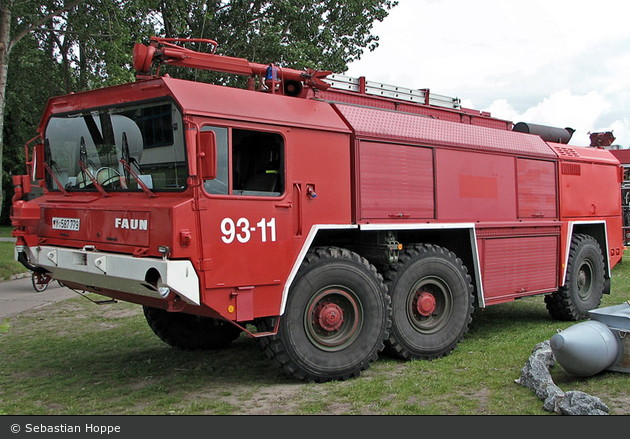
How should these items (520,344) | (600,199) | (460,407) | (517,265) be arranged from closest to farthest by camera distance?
(460,407) < (520,344) < (517,265) < (600,199)

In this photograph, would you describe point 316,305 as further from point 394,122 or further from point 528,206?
point 528,206

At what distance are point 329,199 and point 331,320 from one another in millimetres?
1228

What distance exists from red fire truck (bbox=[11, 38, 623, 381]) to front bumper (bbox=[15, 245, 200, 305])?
0.07 feet

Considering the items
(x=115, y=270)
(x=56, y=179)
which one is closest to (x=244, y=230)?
(x=115, y=270)

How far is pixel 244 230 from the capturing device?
5480 millimetres

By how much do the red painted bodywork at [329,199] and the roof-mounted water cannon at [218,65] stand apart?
178 mm

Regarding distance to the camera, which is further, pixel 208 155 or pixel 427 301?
pixel 427 301

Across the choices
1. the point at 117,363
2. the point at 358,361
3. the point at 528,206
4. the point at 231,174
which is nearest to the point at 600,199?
the point at 528,206

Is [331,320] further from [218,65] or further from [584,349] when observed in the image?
[218,65]

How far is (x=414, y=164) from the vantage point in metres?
7.00

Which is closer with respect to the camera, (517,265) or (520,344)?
(520,344)

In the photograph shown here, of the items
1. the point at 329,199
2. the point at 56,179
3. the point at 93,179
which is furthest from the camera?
the point at 56,179

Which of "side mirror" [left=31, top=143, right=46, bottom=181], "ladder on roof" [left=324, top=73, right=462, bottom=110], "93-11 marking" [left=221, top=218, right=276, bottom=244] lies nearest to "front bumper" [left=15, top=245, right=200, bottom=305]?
"93-11 marking" [left=221, top=218, right=276, bottom=244]

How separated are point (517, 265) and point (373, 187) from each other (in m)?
2.84
